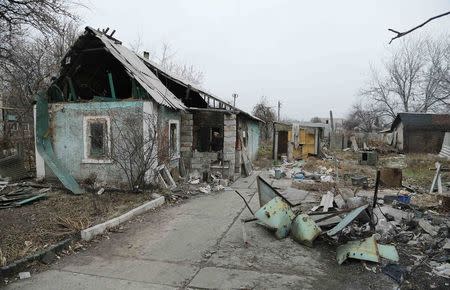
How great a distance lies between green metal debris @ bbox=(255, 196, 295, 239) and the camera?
679 cm

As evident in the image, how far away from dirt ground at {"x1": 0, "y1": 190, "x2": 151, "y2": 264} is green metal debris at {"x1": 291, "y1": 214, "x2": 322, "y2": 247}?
4.07 metres

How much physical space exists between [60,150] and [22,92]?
37.2 feet

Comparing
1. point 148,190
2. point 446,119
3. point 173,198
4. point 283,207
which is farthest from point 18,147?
point 446,119

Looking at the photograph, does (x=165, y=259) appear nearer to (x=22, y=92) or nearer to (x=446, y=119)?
(x=22, y=92)

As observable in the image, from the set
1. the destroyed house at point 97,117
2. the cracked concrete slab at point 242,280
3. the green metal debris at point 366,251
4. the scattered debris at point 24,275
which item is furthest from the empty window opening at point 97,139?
the green metal debris at point 366,251

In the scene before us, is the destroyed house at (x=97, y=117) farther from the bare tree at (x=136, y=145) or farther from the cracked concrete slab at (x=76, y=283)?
the cracked concrete slab at (x=76, y=283)

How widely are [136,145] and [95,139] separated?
2.30m

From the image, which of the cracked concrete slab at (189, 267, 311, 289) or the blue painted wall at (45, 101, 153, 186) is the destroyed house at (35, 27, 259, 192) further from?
the cracked concrete slab at (189, 267, 311, 289)

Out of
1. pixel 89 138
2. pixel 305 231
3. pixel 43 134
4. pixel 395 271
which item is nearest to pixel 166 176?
pixel 89 138

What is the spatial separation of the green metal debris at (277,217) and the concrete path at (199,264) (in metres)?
0.21

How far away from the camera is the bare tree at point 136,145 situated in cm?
999

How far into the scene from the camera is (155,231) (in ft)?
23.8

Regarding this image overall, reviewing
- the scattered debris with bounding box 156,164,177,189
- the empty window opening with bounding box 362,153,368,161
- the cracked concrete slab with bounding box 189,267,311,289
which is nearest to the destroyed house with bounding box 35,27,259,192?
the scattered debris with bounding box 156,164,177,189

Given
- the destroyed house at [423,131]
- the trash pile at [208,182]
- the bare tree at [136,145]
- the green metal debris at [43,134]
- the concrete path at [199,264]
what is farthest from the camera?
the destroyed house at [423,131]
